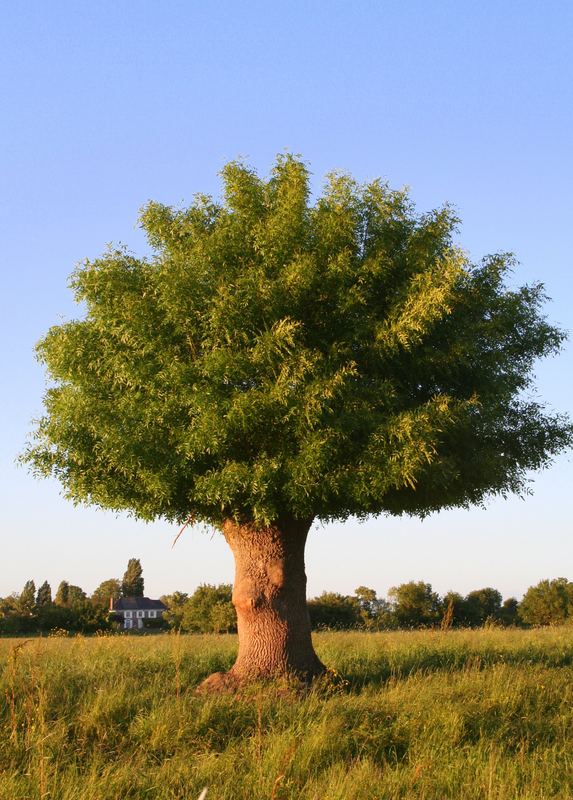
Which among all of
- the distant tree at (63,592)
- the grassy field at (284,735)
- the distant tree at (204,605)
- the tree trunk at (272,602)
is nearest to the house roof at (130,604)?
the distant tree at (63,592)

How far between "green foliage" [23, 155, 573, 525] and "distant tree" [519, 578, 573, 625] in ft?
240

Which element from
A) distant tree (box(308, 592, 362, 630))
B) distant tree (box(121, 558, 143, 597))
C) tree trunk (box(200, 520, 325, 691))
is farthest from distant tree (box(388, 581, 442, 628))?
distant tree (box(121, 558, 143, 597))

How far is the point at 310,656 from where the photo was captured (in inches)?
736

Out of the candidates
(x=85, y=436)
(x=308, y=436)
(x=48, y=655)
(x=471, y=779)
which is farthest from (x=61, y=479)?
(x=471, y=779)

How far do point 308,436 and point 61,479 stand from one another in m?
6.52

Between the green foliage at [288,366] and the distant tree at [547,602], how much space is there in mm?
73185

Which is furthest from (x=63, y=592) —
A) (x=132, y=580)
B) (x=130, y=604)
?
(x=130, y=604)

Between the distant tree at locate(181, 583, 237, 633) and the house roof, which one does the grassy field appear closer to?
the distant tree at locate(181, 583, 237, 633)

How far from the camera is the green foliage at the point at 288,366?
1650cm

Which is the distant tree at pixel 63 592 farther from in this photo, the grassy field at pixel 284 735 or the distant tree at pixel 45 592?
the grassy field at pixel 284 735

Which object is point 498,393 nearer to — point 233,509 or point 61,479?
point 233,509

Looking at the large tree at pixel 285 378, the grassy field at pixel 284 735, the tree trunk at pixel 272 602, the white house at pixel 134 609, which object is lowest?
the white house at pixel 134 609

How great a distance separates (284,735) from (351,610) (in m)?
59.6

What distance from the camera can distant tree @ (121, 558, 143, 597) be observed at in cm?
16850
